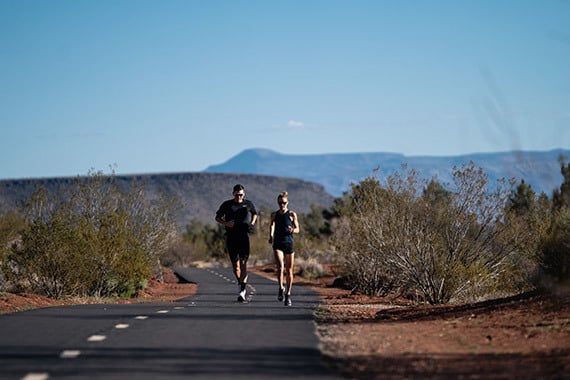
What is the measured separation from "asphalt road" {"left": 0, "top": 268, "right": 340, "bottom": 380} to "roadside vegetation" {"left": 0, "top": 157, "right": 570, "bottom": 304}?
4503 millimetres

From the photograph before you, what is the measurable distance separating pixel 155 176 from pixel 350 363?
141531mm

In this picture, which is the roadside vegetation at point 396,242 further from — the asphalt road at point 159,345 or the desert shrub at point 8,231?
the asphalt road at point 159,345

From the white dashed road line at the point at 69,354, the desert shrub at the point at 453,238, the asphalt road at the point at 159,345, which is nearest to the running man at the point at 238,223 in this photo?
the asphalt road at the point at 159,345

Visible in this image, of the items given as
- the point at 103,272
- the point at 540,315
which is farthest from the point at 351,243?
the point at 540,315

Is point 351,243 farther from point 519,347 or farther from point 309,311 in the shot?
point 519,347

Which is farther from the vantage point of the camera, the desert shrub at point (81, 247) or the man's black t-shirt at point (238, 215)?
the desert shrub at point (81, 247)

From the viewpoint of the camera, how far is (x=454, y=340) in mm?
13000

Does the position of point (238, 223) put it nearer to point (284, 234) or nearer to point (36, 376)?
point (284, 234)

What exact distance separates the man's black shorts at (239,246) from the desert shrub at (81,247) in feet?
24.2

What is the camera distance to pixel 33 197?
1250 inches

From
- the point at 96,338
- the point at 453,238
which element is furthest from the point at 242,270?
the point at 96,338

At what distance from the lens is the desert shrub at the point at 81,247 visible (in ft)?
88.6

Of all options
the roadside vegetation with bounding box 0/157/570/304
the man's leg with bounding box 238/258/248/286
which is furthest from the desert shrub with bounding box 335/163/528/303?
the man's leg with bounding box 238/258/248/286

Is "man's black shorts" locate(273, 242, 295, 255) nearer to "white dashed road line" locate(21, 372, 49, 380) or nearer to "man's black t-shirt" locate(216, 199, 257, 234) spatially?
"man's black t-shirt" locate(216, 199, 257, 234)
